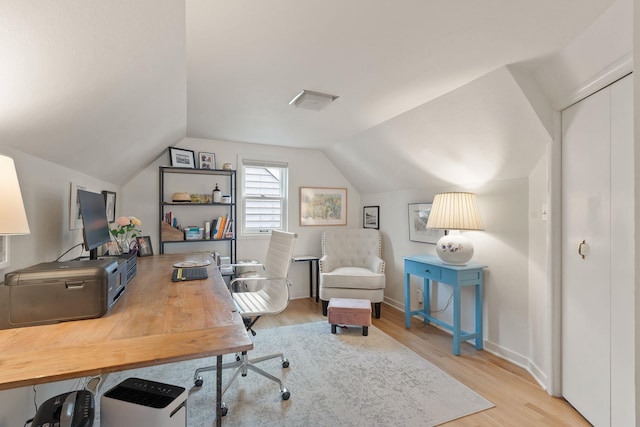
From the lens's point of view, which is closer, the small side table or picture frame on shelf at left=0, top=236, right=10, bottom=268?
picture frame on shelf at left=0, top=236, right=10, bottom=268

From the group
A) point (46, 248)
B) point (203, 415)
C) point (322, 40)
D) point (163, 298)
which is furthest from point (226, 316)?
point (322, 40)

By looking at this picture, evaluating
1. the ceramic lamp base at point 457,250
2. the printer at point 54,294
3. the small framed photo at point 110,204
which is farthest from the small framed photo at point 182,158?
the ceramic lamp base at point 457,250

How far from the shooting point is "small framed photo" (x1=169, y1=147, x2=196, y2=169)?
3.51m

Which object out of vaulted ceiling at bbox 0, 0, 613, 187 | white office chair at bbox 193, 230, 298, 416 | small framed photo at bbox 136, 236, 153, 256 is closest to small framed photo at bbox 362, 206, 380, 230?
vaulted ceiling at bbox 0, 0, 613, 187

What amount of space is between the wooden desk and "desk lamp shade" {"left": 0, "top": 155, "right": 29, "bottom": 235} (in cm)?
40

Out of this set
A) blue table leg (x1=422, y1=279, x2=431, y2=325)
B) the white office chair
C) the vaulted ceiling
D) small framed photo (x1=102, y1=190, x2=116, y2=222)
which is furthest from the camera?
blue table leg (x1=422, y1=279, x2=431, y2=325)

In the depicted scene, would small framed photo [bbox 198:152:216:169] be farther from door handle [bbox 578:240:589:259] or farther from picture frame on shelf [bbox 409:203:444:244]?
door handle [bbox 578:240:589:259]

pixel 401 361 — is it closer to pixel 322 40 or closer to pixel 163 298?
pixel 163 298

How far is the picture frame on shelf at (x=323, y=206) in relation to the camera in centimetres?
439

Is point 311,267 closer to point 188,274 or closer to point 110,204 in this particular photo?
point 188,274

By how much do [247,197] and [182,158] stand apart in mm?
944

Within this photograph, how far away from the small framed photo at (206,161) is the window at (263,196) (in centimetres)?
41

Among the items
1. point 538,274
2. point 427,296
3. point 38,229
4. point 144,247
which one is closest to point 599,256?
point 538,274

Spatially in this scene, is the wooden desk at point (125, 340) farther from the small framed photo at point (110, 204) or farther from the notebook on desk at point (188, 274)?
the small framed photo at point (110, 204)
